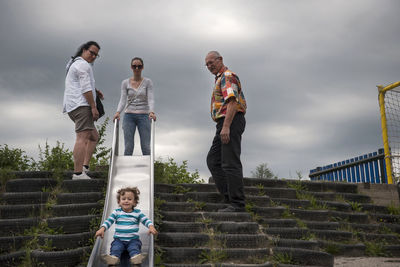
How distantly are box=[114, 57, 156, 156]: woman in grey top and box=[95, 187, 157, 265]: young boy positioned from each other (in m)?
2.68

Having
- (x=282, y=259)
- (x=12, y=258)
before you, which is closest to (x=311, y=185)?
(x=282, y=259)

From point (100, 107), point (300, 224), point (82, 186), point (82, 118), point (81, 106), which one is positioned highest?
point (100, 107)

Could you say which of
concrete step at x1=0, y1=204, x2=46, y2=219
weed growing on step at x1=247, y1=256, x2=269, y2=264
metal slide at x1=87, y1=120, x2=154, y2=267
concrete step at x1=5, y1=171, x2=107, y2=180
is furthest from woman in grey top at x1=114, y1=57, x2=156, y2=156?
weed growing on step at x1=247, y1=256, x2=269, y2=264

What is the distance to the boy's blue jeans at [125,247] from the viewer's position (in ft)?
12.7

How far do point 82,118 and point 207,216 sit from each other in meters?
2.27

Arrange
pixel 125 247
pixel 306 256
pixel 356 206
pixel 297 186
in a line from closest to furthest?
1. pixel 125 247
2. pixel 306 256
3. pixel 356 206
4. pixel 297 186

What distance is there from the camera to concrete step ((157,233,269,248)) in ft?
15.3

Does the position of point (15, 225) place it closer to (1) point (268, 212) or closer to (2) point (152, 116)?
(2) point (152, 116)

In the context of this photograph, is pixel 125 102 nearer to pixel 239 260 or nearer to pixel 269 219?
pixel 269 219

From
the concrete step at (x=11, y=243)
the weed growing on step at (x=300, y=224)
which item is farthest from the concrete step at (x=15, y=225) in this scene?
the weed growing on step at (x=300, y=224)

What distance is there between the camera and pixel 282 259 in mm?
4422

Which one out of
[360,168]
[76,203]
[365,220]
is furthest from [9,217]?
[360,168]

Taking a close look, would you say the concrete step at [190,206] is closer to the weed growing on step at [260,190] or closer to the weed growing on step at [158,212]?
the weed growing on step at [158,212]

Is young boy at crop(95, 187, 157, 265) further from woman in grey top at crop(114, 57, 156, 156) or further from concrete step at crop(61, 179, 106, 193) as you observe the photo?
woman in grey top at crop(114, 57, 156, 156)
